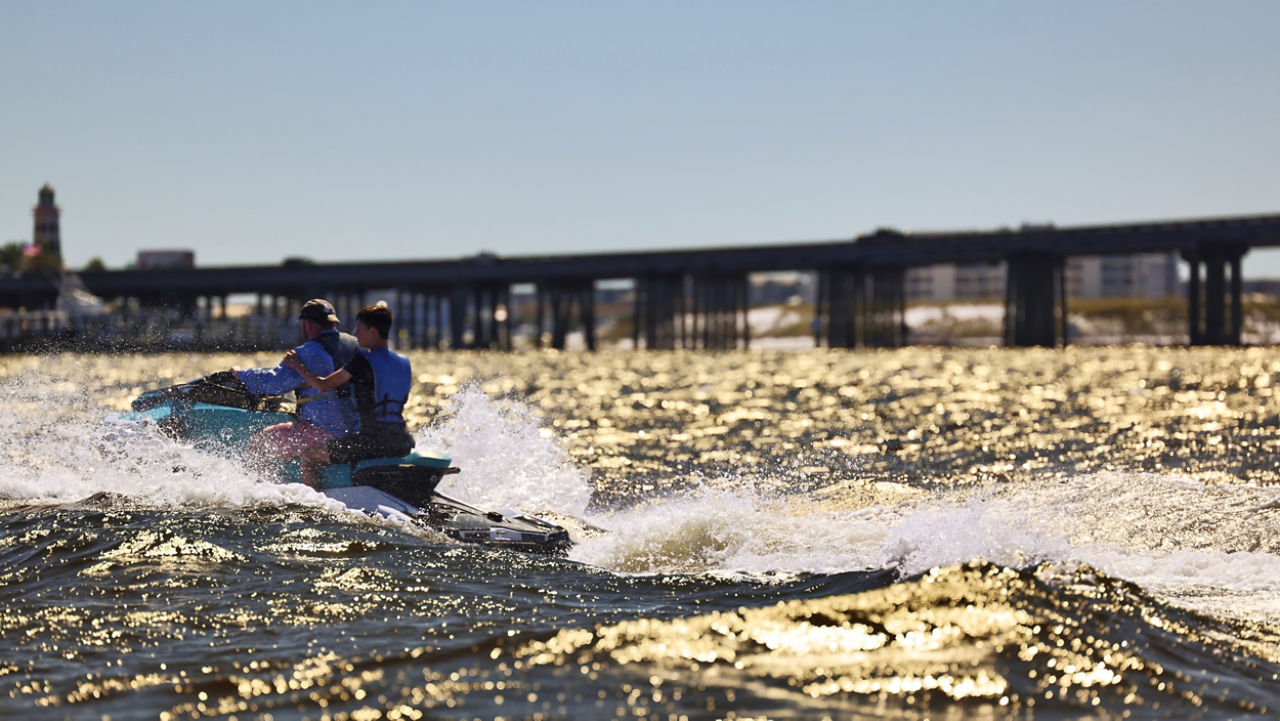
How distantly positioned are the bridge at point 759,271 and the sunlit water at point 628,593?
308ft

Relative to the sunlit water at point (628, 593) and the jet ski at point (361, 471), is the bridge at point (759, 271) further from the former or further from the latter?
the jet ski at point (361, 471)

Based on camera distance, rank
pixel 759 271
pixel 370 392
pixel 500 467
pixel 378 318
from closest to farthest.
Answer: pixel 378 318
pixel 370 392
pixel 500 467
pixel 759 271

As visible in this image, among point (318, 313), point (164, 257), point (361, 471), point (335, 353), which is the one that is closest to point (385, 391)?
point (335, 353)

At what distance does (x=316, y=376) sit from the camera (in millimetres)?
12547

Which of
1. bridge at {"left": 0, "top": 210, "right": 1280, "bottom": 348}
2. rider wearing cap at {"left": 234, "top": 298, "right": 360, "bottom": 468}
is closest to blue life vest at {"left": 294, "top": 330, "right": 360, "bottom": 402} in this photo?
rider wearing cap at {"left": 234, "top": 298, "right": 360, "bottom": 468}

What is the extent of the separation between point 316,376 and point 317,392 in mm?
226

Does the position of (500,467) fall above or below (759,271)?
below

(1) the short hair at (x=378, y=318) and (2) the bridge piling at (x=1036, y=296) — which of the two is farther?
(2) the bridge piling at (x=1036, y=296)

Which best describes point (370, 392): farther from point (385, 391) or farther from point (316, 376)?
point (316, 376)

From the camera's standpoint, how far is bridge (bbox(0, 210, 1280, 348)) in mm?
106062

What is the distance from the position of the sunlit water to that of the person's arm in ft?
3.35

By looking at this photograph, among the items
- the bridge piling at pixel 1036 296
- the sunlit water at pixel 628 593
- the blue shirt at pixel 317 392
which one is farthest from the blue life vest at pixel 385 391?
the bridge piling at pixel 1036 296

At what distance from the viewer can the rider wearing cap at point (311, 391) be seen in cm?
1263

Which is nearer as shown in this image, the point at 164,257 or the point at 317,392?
the point at 317,392
